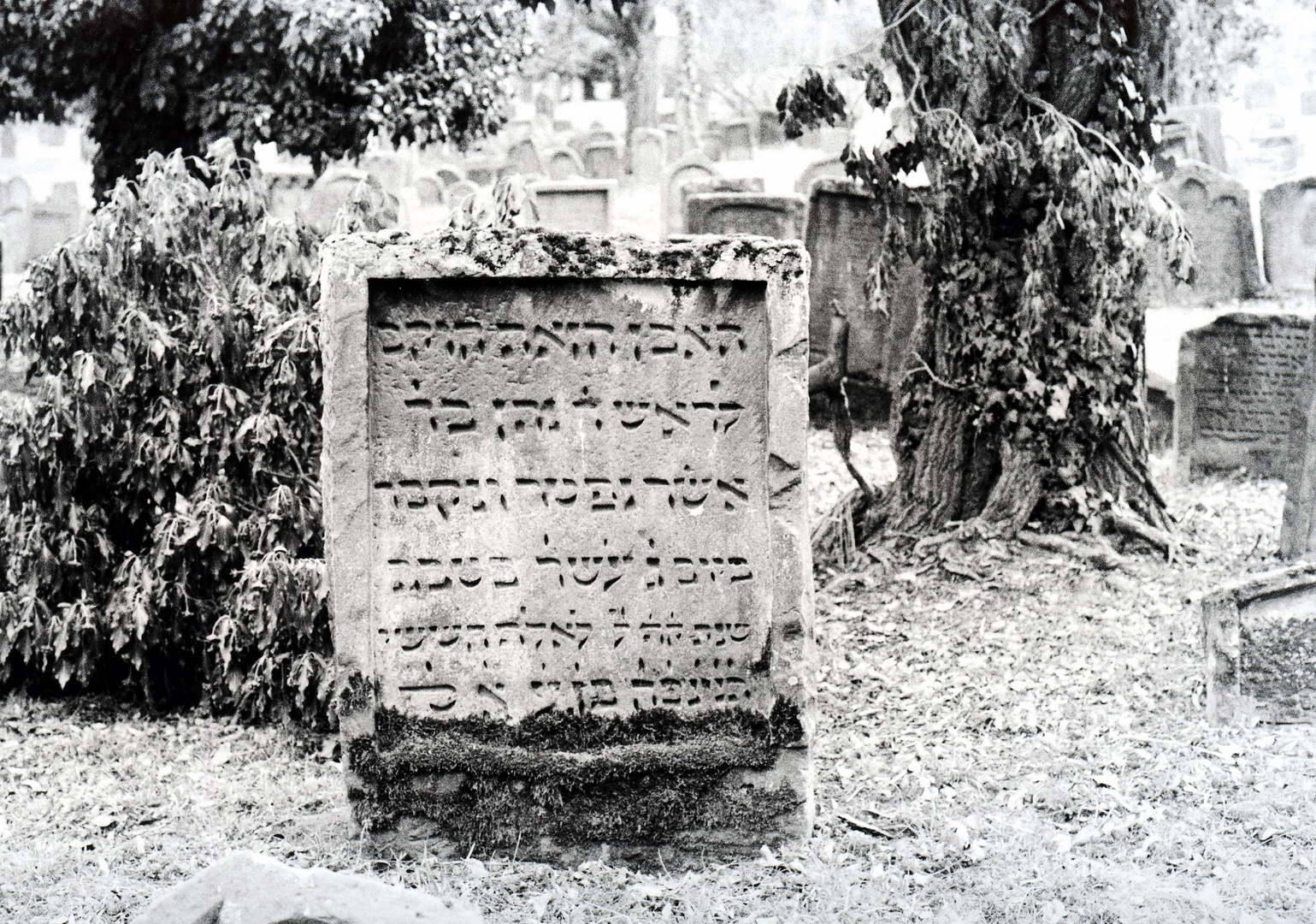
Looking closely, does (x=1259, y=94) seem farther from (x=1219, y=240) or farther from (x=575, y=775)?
(x=575, y=775)

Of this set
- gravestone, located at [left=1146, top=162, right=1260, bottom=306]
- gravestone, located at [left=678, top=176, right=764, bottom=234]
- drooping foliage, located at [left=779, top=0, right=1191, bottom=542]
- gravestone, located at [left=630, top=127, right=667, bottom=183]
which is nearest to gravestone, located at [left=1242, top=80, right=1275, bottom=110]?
gravestone, located at [left=630, top=127, right=667, bottom=183]

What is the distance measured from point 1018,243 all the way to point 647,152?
63.8 feet

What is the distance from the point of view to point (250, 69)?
11.4 m

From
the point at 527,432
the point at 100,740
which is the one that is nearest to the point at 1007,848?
the point at 527,432

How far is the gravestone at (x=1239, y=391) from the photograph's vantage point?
30.0 ft

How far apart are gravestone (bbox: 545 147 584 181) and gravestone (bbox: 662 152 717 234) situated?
7.01 metres

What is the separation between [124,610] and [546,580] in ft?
7.53

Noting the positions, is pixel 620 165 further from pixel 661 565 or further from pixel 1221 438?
pixel 661 565

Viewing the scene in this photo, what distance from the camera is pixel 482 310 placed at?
13.5 feet

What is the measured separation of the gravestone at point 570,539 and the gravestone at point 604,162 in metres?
23.1

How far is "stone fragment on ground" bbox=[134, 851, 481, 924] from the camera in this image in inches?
98.7

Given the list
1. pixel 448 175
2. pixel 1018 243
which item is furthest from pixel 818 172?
pixel 1018 243

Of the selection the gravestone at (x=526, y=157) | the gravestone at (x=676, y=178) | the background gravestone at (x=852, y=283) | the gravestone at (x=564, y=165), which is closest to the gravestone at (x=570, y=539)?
the background gravestone at (x=852, y=283)

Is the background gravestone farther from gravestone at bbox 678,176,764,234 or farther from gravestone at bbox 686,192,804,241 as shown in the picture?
gravestone at bbox 678,176,764,234
